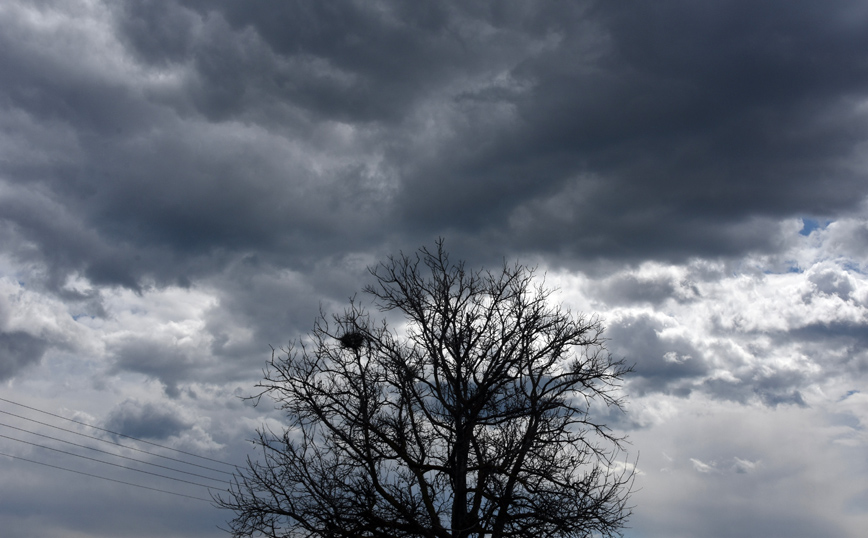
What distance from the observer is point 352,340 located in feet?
43.2

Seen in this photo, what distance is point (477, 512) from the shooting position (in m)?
11.7

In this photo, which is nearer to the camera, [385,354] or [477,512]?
[477,512]

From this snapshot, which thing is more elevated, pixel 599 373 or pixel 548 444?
pixel 599 373

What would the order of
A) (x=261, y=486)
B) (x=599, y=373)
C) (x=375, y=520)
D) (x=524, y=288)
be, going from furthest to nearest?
(x=524, y=288) → (x=599, y=373) → (x=261, y=486) → (x=375, y=520)

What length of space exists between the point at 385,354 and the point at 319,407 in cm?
173

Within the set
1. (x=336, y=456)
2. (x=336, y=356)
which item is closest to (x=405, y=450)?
(x=336, y=456)

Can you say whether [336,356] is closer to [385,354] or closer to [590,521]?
[385,354]

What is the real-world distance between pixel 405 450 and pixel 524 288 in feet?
14.1

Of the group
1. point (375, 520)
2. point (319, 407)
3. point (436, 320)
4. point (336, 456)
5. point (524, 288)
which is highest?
point (524, 288)

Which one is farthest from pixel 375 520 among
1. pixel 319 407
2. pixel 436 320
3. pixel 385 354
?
pixel 436 320

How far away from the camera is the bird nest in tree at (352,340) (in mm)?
13141

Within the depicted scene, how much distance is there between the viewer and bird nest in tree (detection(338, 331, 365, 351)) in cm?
1314

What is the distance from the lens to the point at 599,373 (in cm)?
1284

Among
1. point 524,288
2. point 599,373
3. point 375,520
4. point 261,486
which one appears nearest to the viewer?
point 375,520
